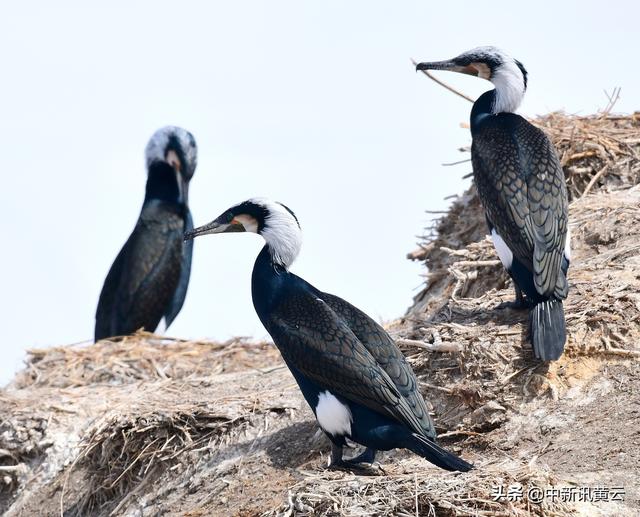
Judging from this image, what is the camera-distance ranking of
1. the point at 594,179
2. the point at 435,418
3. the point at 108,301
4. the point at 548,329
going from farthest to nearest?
the point at 108,301
the point at 594,179
the point at 435,418
the point at 548,329

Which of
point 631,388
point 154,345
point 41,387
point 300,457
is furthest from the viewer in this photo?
point 154,345

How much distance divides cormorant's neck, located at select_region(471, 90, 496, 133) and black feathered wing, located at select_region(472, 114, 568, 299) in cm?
13

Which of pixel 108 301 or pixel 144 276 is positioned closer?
pixel 144 276

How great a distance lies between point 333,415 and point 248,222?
4.46 feet

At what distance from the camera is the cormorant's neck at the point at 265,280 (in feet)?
23.4

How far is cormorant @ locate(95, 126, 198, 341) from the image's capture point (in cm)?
1255

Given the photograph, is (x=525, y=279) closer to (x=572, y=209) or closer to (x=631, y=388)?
(x=631, y=388)

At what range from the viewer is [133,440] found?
26.8 ft

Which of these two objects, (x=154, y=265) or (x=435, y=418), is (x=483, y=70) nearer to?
(x=435, y=418)

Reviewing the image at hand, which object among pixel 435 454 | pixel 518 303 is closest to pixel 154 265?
pixel 518 303

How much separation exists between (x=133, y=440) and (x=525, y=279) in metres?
2.62

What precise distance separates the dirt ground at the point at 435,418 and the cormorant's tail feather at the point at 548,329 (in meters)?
0.19

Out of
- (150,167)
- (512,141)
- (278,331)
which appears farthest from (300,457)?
(150,167)

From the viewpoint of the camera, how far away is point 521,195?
7.88 m
